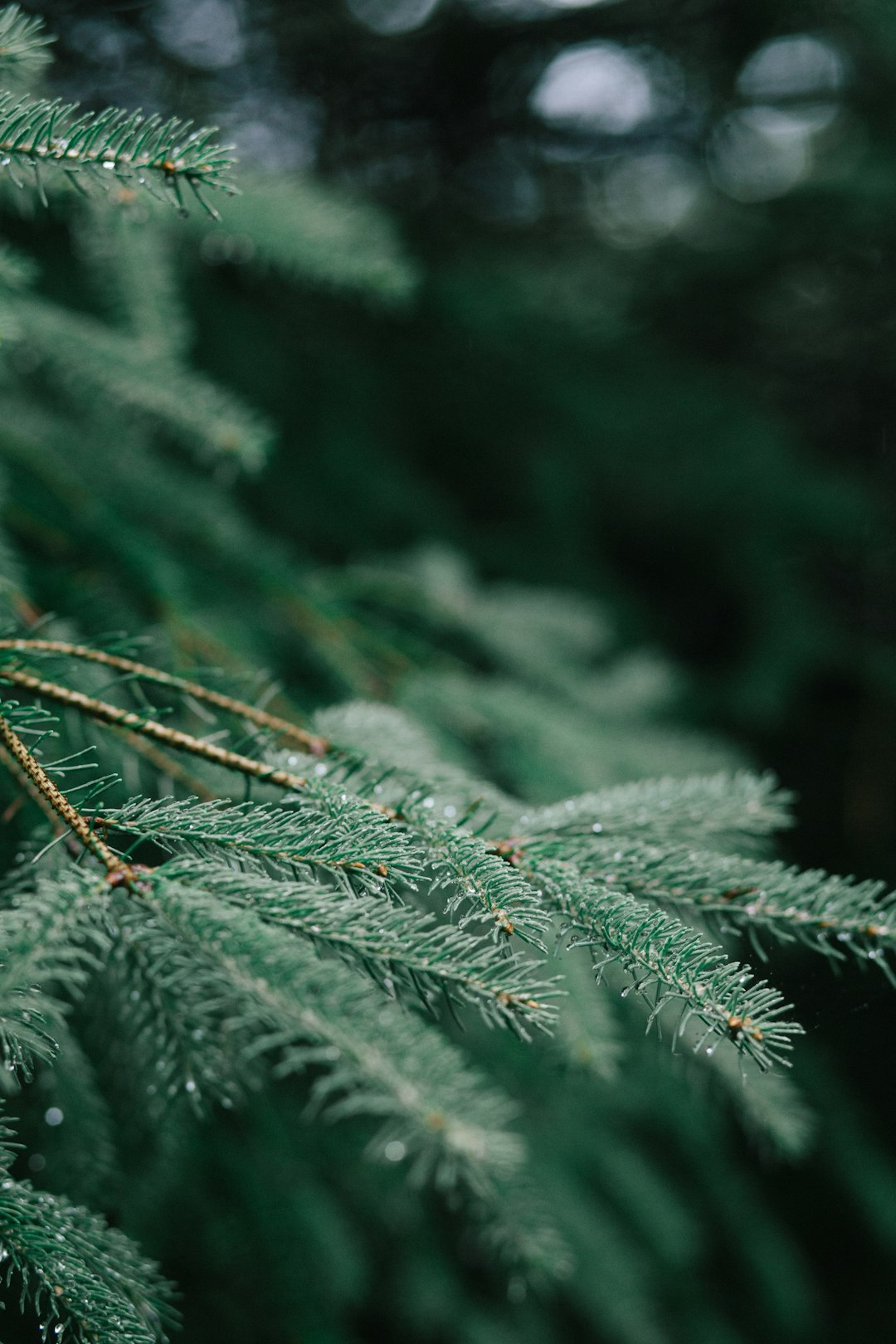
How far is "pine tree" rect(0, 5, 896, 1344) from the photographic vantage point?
0.53 meters

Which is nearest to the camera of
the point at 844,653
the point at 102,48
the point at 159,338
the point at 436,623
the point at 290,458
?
the point at 159,338

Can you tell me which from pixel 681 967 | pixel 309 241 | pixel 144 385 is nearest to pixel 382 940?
pixel 681 967

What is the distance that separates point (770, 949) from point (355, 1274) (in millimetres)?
828

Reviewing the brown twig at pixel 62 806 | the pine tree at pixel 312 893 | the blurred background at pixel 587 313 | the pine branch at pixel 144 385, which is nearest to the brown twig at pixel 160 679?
the pine tree at pixel 312 893

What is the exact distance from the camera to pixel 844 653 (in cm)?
254

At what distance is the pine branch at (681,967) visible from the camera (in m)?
0.50

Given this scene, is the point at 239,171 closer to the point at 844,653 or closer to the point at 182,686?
the point at 182,686

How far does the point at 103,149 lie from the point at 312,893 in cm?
53

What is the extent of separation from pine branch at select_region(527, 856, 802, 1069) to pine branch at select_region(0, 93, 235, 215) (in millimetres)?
549

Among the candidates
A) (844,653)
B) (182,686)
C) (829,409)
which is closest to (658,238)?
(829,409)

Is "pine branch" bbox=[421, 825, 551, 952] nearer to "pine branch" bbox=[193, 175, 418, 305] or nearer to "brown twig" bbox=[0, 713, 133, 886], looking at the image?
"brown twig" bbox=[0, 713, 133, 886]

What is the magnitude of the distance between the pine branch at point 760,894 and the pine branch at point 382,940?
5.8 inches

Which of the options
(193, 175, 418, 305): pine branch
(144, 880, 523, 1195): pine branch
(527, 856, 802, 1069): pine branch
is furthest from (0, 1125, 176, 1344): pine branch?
(193, 175, 418, 305): pine branch

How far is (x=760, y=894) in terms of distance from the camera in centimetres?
62
